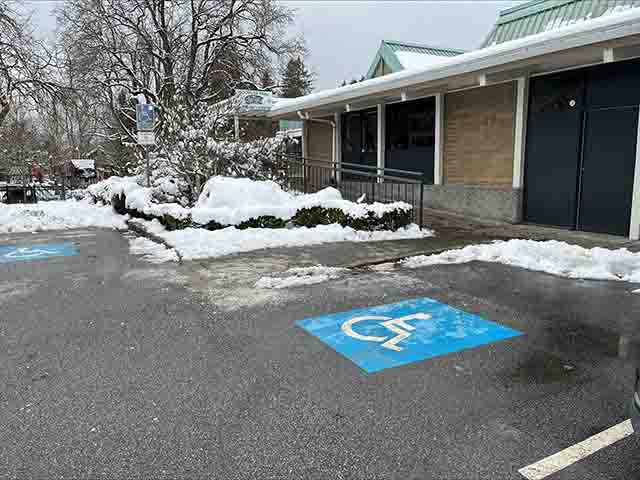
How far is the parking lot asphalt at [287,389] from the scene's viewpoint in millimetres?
2332

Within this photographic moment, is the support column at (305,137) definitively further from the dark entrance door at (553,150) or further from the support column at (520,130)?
the dark entrance door at (553,150)

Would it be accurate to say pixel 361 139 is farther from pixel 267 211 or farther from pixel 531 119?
pixel 267 211

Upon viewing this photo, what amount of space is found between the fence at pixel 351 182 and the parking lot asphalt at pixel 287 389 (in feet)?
24.0

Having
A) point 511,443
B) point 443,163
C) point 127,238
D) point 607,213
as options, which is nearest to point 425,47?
point 443,163

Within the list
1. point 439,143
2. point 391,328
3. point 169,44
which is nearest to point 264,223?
point 391,328

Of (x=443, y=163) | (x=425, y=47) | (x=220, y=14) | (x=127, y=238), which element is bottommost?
(x=127, y=238)

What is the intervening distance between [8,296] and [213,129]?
6.82 meters

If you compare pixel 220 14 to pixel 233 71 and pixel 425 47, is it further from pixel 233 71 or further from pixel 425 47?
pixel 425 47

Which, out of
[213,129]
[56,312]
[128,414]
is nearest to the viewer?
[128,414]

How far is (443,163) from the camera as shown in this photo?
12055 millimetres

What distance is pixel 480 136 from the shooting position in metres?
11.0

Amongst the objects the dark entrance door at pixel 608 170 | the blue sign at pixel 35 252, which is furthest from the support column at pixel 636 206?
the blue sign at pixel 35 252

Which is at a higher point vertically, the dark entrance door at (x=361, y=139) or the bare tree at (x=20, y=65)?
the bare tree at (x=20, y=65)

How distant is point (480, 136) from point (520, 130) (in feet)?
3.91
